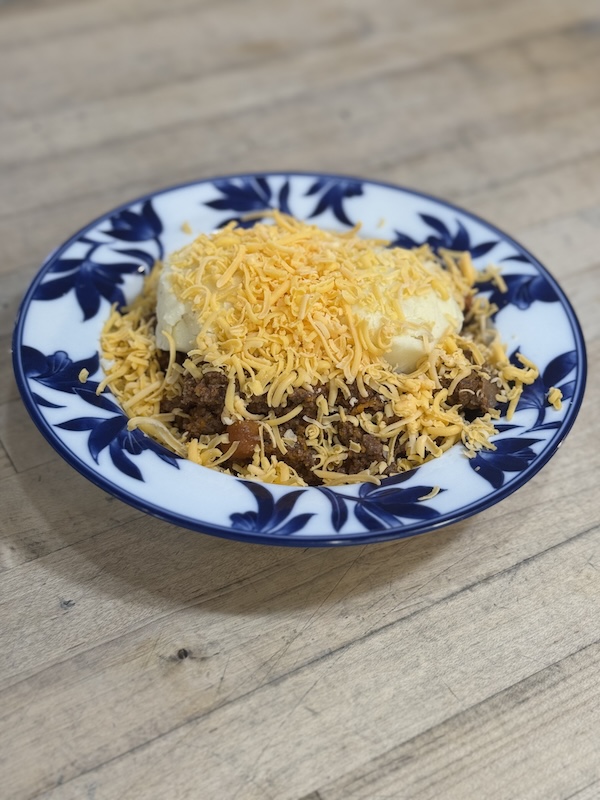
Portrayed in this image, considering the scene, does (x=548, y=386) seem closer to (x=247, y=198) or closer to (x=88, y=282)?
(x=247, y=198)

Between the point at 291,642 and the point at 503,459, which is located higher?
the point at 503,459

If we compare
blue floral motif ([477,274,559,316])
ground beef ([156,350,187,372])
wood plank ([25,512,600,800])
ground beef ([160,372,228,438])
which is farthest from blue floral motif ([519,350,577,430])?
ground beef ([156,350,187,372])

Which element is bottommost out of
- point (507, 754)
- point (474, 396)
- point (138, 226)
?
point (507, 754)

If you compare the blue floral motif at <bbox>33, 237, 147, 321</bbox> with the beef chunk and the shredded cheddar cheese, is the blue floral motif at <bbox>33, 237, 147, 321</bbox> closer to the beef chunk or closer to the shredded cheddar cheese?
the beef chunk

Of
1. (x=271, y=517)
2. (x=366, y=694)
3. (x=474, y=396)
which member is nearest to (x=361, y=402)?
(x=474, y=396)

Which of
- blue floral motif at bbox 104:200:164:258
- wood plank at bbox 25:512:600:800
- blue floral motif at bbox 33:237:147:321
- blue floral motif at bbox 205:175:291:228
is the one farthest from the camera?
blue floral motif at bbox 205:175:291:228

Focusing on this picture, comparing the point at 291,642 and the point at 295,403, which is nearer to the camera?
the point at 291,642

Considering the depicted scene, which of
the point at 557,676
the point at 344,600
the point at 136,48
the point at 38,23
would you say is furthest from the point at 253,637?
the point at 38,23

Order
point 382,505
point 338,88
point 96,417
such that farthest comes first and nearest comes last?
point 338,88, point 96,417, point 382,505
